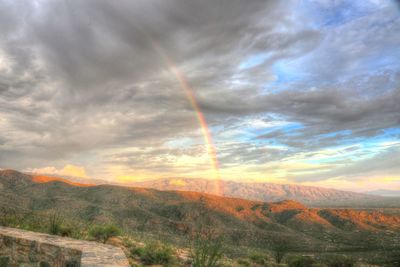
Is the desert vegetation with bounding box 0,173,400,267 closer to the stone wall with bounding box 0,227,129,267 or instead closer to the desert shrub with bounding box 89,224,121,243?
the desert shrub with bounding box 89,224,121,243

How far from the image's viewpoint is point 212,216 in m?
55.0

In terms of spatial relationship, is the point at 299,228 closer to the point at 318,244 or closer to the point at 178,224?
the point at 318,244

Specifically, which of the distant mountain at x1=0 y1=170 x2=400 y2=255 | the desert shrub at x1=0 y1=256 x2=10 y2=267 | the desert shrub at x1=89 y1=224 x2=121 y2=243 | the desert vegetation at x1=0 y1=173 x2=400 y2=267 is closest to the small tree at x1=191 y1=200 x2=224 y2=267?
the desert shrub at x1=0 y1=256 x2=10 y2=267

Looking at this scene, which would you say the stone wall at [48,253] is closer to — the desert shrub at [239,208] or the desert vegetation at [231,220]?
the desert vegetation at [231,220]

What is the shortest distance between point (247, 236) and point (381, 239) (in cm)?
2029

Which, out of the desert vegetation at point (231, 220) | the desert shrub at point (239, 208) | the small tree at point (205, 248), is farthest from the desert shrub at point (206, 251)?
the desert shrub at point (239, 208)

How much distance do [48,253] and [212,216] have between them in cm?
5072

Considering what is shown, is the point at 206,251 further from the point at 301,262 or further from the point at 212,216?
the point at 212,216

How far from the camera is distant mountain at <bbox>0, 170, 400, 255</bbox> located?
136 feet

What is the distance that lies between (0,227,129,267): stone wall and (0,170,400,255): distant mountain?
100.0 feet

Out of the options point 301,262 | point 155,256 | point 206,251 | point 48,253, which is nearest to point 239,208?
point 301,262

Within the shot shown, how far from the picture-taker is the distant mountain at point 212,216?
4159 cm

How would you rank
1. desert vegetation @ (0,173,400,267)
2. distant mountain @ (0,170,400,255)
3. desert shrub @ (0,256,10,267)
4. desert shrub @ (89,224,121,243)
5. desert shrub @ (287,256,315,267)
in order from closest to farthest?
desert shrub @ (0,256,10,267) → desert shrub @ (89,224,121,243) → desert shrub @ (287,256,315,267) → desert vegetation @ (0,173,400,267) → distant mountain @ (0,170,400,255)

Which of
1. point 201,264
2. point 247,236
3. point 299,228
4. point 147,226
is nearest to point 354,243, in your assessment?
point 299,228
